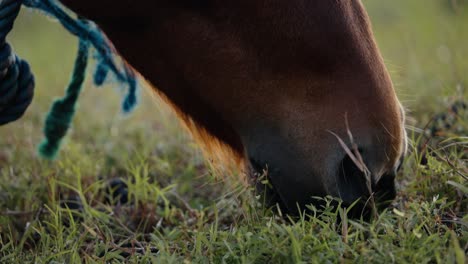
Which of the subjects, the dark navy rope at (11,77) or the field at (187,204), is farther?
the dark navy rope at (11,77)

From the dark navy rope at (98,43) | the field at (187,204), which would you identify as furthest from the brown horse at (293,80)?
the dark navy rope at (98,43)

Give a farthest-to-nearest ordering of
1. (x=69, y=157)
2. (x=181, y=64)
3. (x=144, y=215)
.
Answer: (x=69, y=157) → (x=144, y=215) → (x=181, y=64)

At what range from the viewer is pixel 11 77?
193 cm

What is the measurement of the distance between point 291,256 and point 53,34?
7.86 meters

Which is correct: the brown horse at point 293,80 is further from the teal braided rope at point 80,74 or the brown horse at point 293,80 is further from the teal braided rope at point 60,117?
the teal braided rope at point 60,117

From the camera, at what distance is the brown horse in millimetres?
1518

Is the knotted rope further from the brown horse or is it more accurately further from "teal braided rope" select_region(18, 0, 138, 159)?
the brown horse

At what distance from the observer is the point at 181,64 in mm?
1661

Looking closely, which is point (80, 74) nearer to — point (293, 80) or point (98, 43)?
point (98, 43)

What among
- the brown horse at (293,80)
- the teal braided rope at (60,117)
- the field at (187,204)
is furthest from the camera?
the teal braided rope at (60,117)

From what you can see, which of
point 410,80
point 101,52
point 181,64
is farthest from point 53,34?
point 181,64

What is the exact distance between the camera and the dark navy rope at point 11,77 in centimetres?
180

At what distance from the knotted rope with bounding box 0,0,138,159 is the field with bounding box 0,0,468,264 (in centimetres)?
12

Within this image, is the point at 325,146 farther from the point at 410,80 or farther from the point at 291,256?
the point at 410,80
